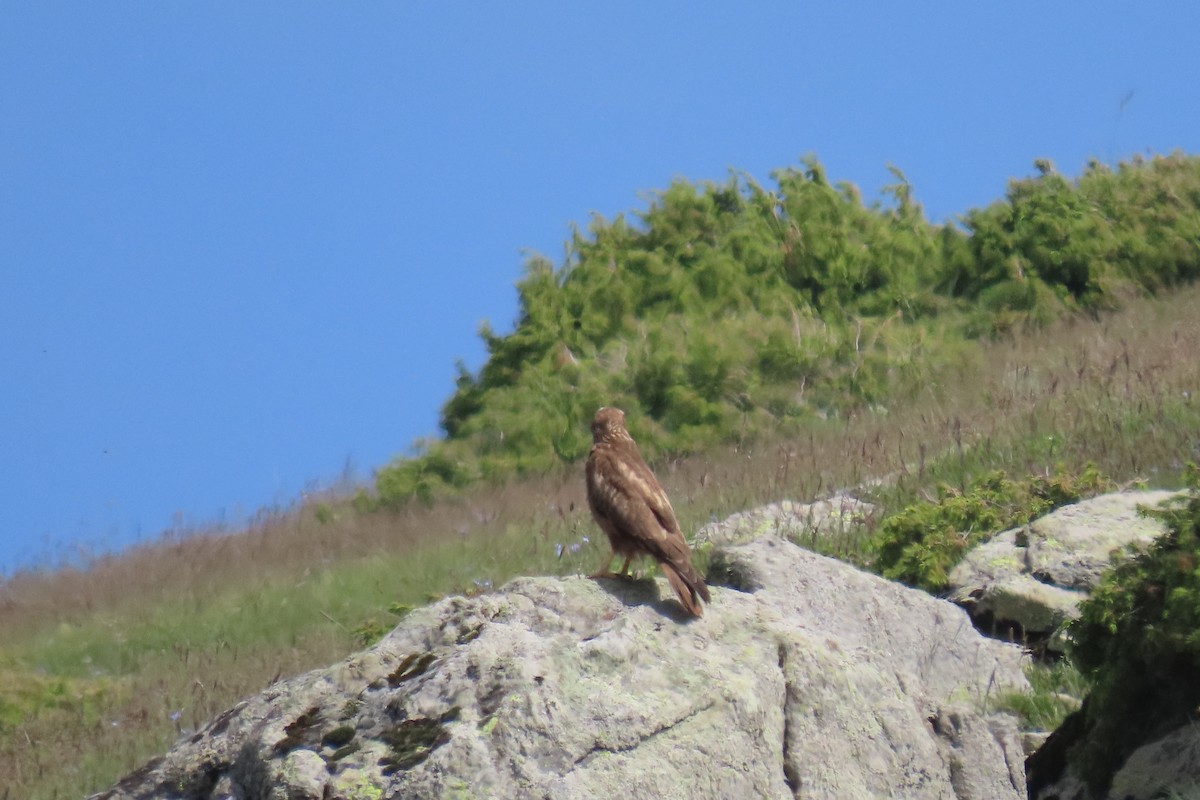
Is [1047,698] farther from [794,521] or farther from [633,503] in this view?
[794,521]

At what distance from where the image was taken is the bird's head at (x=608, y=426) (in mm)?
6160

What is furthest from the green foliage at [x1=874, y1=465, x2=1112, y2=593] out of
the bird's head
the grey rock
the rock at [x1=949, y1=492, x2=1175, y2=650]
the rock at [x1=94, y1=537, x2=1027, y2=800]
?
the rock at [x1=94, y1=537, x2=1027, y2=800]

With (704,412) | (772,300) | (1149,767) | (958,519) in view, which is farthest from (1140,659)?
(772,300)

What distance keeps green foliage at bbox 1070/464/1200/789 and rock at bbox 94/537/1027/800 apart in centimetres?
40

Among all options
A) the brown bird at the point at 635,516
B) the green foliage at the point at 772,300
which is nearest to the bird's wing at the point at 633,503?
the brown bird at the point at 635,516

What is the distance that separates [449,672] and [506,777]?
467mm

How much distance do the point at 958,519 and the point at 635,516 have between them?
4579 mm

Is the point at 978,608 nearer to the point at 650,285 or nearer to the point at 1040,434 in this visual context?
the point at 1040,434

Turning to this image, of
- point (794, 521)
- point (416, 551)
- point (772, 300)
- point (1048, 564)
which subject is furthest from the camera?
point (772, 300)

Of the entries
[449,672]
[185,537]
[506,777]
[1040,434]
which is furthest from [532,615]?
[185,537]

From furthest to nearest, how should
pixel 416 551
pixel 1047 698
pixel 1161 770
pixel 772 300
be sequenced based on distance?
pixel 772 300
pixel 416 551
pixel 1047 698
pixel 1161 770

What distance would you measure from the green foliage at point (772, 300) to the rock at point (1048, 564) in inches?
337

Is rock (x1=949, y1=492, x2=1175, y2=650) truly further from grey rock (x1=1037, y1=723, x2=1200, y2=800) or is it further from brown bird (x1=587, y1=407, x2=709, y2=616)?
brown bird (x1=587, y1=407, x2=709, y2=616)

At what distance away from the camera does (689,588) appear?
5.00 m
